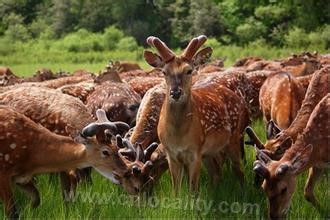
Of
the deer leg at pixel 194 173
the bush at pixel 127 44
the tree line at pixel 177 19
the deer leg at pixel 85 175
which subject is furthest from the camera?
the bush at pixel 127 44

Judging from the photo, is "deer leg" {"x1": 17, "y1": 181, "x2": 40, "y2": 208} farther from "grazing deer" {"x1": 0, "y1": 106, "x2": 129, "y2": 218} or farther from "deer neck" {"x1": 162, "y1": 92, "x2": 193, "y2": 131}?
"deer neck" {"x1": 162, "y1": 92, "x2": 193, "y2": 131}

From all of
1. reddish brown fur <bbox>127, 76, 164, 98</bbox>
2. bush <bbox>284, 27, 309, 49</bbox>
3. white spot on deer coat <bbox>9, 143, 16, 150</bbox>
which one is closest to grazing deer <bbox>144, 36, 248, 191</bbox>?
white spot on deer coat <bbox>9, 143, 16, 150</bbox>

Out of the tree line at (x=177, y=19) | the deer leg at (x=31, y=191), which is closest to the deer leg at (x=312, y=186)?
the deer leg at (x=31, y=191)

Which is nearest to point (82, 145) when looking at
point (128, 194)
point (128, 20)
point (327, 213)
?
point (128, 194)

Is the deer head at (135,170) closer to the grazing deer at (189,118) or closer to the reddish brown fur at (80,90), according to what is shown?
the grazing deer at (189,118)

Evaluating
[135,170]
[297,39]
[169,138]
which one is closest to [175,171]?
[169,138]

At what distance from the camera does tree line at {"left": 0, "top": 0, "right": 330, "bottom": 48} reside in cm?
4269

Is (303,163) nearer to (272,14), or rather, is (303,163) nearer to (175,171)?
(175,171)

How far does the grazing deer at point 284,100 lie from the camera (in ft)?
29.6

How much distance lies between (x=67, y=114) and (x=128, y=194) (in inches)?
52.6

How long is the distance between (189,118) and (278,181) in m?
1.47

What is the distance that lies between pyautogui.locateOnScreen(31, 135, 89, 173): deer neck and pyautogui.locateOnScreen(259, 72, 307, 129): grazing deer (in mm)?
3361

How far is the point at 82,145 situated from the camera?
6.77 metres

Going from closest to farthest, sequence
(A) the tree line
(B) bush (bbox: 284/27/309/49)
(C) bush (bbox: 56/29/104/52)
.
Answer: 1. (B) bush (bbox: 284/27/309/49)
2. (A) the tree line
3. (C) bush (bbox: 56/29/104/52)
